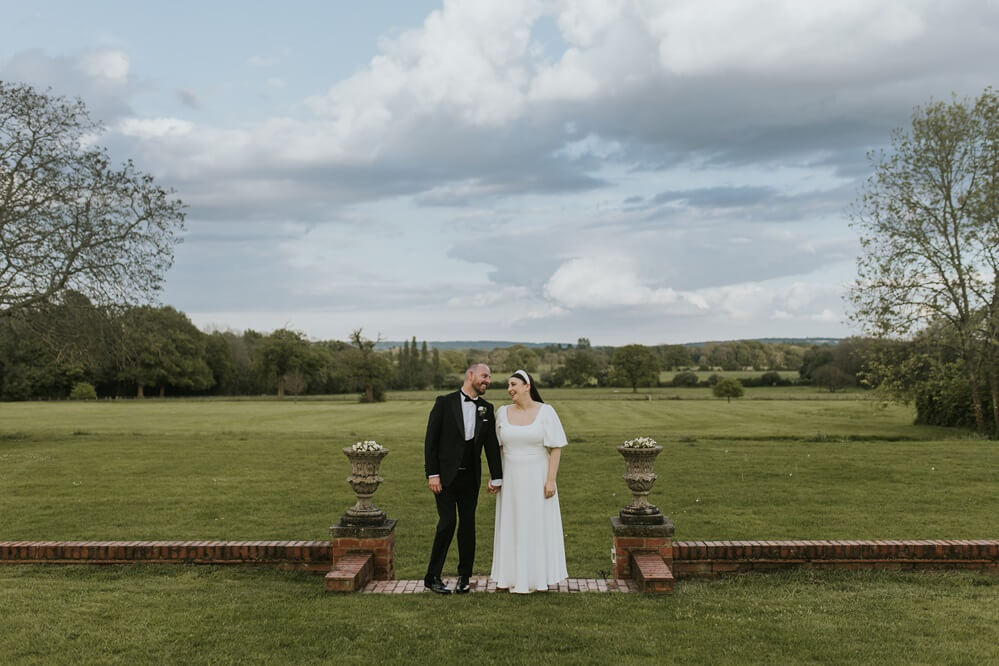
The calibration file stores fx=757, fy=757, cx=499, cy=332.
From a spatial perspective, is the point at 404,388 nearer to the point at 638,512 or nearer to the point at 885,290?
the point at 885,290

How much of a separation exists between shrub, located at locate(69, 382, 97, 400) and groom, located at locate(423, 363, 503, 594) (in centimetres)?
6964

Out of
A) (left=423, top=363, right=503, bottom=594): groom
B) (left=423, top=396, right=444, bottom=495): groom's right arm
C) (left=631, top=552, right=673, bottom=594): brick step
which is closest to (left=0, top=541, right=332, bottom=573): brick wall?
(left=423, top=363, right=503, bottom=594): groom

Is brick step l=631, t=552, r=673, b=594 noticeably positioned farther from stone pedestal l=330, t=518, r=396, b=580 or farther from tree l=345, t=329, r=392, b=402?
tree l=345, t=329, r=392, b=402

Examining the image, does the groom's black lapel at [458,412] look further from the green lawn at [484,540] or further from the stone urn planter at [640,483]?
the stone urn planter at [640,483]

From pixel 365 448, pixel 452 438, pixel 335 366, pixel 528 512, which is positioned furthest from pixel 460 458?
pixel 335 366

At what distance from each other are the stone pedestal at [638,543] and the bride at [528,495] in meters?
0.86

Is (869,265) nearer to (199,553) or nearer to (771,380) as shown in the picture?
(199,553)

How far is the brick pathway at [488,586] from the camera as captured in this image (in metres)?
7.62

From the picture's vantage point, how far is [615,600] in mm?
7113

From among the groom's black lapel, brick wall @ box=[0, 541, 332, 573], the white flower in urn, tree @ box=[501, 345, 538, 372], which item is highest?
tree @ box=[501, 345, 538, 372]

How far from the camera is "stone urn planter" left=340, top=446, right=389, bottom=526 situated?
809 centimetres

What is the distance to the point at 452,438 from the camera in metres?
7.66

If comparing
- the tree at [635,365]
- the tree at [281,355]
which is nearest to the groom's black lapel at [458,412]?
the tree at [281,355]

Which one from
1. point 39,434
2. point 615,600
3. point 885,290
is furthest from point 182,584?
point 885,290
